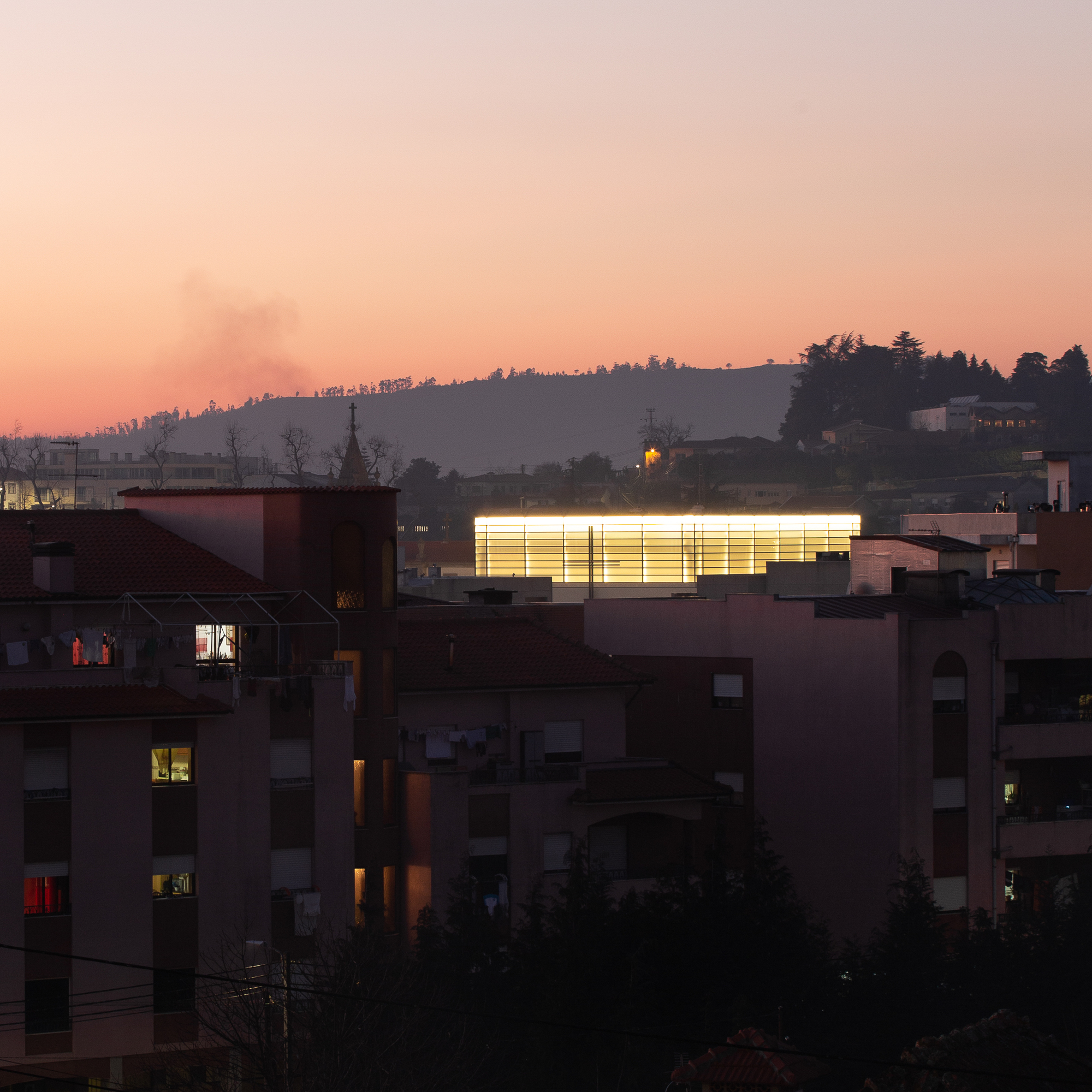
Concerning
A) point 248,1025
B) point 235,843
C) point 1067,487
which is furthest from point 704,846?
point 1067,487

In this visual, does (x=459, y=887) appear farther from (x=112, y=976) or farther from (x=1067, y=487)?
(x=1067, y=487)

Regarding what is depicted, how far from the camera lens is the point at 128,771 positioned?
33375 millimetres

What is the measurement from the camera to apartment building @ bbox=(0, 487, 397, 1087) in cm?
3241

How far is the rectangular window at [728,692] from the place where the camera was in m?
45.7

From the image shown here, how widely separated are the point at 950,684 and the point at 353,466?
68.2 meters

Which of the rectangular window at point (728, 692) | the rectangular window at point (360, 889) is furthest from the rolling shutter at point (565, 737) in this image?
the rectangular window at point (360, 889)

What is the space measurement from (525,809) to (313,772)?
215 inches

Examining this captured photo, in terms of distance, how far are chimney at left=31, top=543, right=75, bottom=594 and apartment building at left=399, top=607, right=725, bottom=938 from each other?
8017 millimetres

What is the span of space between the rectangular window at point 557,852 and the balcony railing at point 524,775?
1.26m

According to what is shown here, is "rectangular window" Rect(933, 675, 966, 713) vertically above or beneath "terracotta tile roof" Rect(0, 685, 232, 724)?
beneath

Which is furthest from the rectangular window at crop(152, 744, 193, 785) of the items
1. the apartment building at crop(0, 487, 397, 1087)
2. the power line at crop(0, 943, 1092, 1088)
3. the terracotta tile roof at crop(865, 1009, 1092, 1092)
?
the terracotta tile roof at crop(865, 1009, 1092, 1092)

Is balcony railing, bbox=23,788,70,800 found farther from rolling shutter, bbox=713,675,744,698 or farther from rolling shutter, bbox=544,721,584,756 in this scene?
rolling shutter, bbox=713,675,744,698

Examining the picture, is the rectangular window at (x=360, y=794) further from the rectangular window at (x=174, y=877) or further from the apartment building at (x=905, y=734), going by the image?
the apartment building at (x=905, y=734)

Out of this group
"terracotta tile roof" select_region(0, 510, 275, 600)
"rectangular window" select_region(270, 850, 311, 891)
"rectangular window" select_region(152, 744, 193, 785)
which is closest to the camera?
"rectangular window" select_region(152, 744, 193, 785)
